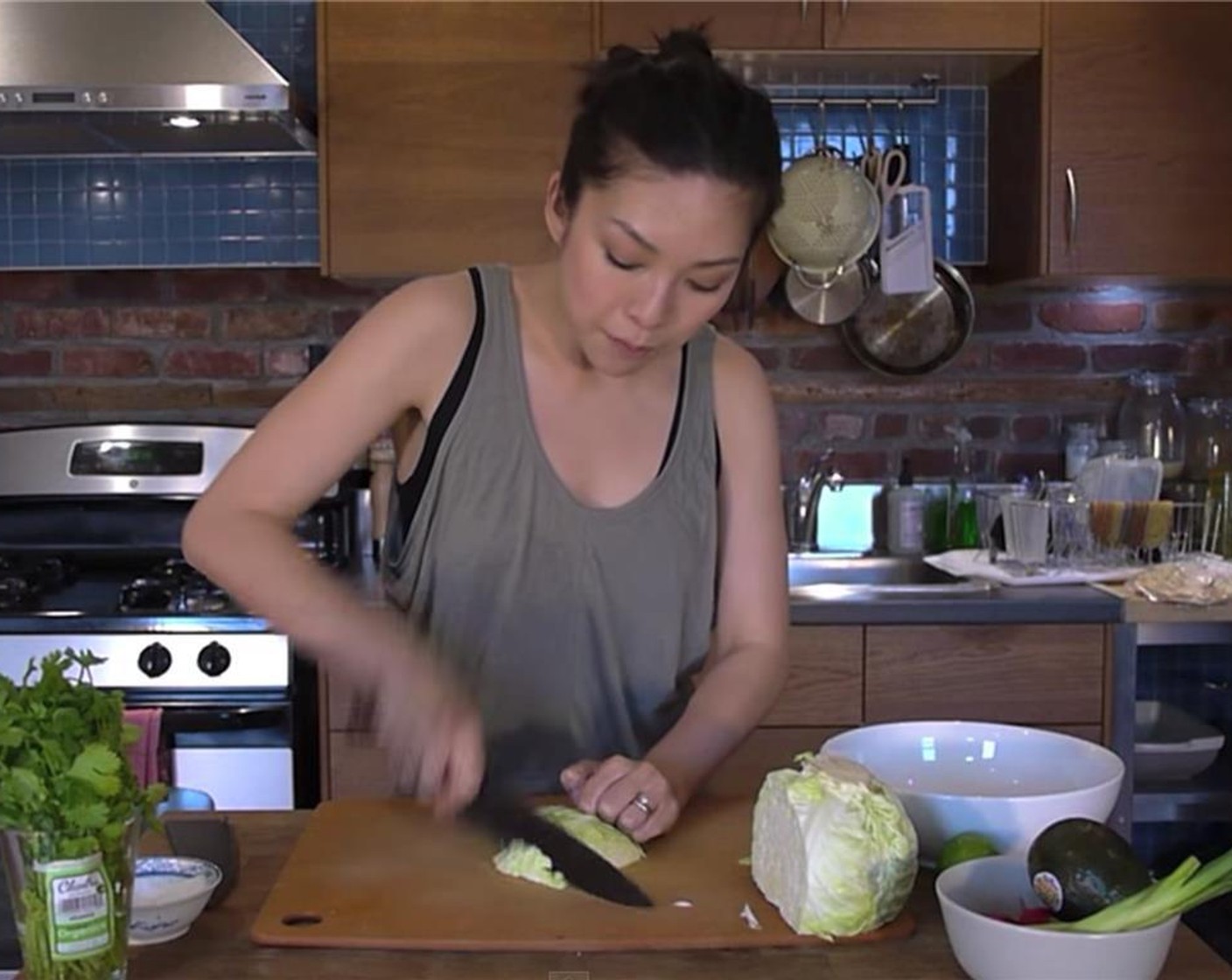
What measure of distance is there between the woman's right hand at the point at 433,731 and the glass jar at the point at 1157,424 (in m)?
2.01

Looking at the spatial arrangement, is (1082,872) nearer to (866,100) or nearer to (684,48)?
(684,48)

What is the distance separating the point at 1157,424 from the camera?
2725 millimetres

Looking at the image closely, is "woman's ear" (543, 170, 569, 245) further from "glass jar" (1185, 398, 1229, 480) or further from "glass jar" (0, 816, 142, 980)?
"glass jar" (1185, 398, 1229, 480)

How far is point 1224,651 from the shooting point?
8.54ft

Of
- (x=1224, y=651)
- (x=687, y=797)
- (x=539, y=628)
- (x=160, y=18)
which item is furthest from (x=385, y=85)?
(x=1224, y=651)

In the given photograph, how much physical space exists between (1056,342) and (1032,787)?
1770 millimetres

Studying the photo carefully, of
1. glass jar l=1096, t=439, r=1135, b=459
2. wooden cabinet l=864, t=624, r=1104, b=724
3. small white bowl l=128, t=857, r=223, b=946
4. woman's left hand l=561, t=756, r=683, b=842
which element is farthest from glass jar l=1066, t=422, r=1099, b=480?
small white bowl l=128, t=857, r=223, b=946

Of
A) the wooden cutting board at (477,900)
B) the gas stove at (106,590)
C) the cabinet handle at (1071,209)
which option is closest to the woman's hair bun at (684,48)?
the wooden cutting board at (477,900)

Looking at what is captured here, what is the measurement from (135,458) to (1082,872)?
2.09m

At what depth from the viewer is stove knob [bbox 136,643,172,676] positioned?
221cm

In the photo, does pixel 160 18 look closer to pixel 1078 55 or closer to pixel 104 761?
pixel 1078 55

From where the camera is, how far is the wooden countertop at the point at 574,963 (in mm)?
921

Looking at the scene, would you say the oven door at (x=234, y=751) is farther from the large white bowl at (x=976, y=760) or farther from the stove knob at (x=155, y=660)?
the large white bowl at (x=976, y=760)

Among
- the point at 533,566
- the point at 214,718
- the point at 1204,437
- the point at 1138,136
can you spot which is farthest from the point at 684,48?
the point at 1204,437
